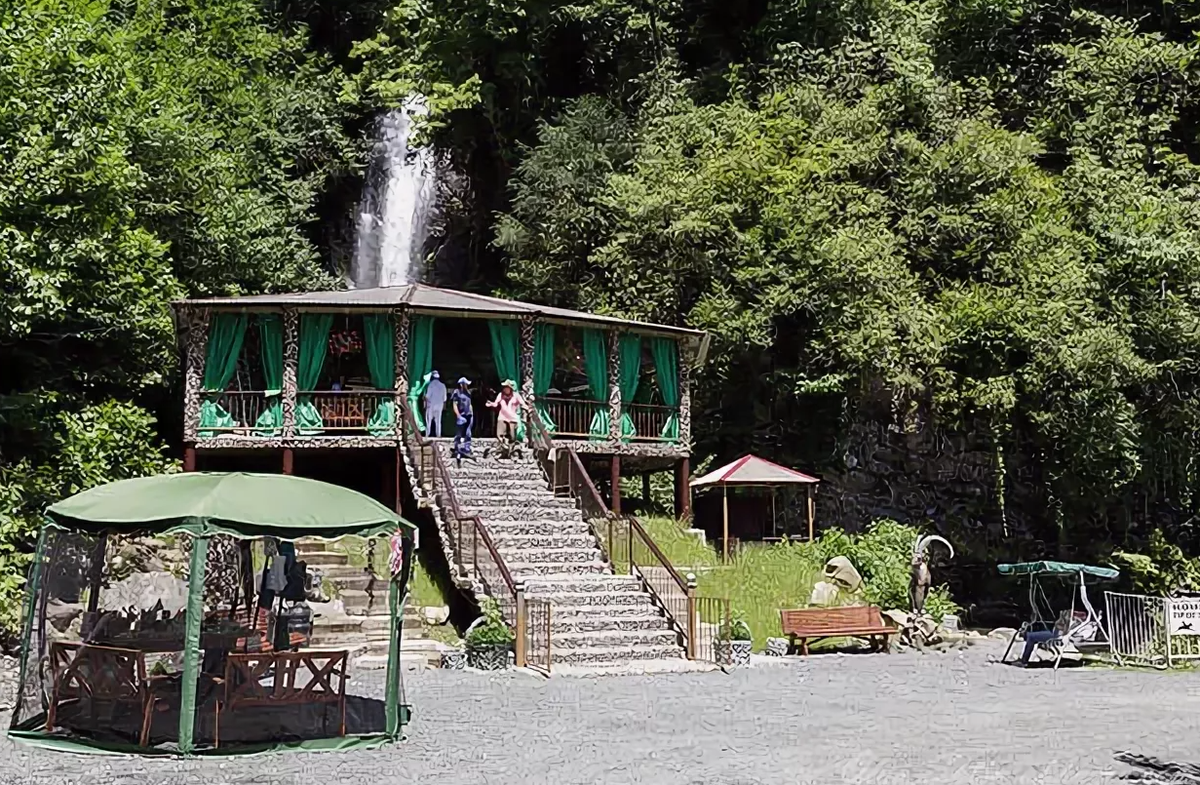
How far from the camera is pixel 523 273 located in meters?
30.0

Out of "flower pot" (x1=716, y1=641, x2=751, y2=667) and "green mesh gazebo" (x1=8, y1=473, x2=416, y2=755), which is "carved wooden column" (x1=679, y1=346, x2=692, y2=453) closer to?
"flower pot" (x1=716, y1=641, x2=751, y2=667)

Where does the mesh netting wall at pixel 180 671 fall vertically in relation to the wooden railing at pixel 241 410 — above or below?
below

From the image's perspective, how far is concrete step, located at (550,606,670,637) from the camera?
15.4 metres

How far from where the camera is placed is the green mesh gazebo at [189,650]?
9.24 metres

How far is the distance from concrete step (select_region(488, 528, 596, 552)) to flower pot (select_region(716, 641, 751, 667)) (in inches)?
112

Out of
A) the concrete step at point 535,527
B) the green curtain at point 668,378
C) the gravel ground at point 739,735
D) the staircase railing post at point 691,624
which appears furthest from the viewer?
the green curtain at point 668,378

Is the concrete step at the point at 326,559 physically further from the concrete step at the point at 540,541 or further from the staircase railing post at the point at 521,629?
the staircase railing post at the point at 521,629

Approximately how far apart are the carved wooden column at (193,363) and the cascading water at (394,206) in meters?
12.3

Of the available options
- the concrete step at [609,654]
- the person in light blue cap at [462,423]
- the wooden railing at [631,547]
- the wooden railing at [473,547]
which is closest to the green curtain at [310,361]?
the person in light blue cap at [462,423]

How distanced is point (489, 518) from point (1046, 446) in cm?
1330

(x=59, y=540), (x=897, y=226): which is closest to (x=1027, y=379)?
(x=897, y=226)

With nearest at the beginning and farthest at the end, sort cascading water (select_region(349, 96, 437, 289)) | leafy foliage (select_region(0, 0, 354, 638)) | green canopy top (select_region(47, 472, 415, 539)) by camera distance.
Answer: green canopy top (select_region(47, 472, 415, 539)), leafy foliage (select_region(0, 0, 354, 638)), cascading water (select_region(349, 96, 437, 289))

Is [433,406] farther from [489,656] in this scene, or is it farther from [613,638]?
[489,656]

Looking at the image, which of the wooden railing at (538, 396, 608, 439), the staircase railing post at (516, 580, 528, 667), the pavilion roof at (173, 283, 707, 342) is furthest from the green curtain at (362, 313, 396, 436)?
the staircase railing post at (516, 580, 528, 667)
